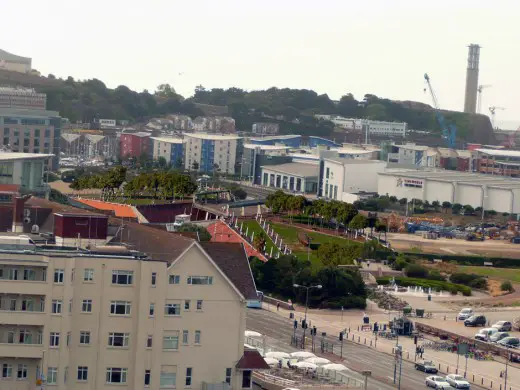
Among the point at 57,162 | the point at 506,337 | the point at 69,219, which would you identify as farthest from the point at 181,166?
the point at 69,219

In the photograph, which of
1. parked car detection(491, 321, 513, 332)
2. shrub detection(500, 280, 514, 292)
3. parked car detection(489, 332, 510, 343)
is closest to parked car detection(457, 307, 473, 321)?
parked car detection(491, 321, 513, 332)

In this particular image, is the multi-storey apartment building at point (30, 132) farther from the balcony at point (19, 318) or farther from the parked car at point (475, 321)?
the balcony at point (19, 318)

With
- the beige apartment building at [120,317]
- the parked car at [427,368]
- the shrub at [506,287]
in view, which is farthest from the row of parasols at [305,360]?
the shrub at [506,287]

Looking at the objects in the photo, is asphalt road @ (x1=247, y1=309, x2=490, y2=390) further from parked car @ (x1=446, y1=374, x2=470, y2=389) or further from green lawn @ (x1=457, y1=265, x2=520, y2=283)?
green lawn @ (x1=457, y1=265, x2=520, y2=283)

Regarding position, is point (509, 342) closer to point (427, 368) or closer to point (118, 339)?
point (427, 368)

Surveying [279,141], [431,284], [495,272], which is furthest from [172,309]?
[279,141]

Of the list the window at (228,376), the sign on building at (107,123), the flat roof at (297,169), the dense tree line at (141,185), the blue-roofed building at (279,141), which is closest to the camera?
the window at (228,376)
